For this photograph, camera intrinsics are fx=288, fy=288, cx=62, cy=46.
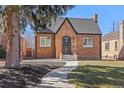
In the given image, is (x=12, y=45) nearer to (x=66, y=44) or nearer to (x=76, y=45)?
(x=66, y=44)

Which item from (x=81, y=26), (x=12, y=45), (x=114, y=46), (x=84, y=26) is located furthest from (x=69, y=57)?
(x=12, y=45)

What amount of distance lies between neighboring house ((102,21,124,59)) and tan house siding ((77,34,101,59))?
278cm

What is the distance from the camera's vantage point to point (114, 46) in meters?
34.2

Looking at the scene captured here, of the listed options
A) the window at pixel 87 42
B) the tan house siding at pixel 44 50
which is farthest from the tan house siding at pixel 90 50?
the tan house siding at pixel 44 50

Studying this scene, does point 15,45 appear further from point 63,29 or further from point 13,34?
point 63,29

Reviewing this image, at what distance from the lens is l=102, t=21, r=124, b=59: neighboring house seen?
104 feet

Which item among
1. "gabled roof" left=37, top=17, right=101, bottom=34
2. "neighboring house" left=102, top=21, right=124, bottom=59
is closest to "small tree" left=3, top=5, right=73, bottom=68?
"gabled roof" left=37, top=17, right=101, bottom=34

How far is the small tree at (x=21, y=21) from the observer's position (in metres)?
13.1

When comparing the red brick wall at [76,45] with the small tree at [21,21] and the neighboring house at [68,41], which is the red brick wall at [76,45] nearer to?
the neighboring house at [68,41]

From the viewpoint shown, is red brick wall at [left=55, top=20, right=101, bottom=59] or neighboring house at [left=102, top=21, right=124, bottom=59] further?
neighboring house at [left=102, top=21, right=124, bottom=59]

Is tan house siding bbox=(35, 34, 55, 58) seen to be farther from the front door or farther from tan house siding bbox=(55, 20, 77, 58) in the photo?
the front door

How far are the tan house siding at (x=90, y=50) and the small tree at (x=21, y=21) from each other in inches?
540

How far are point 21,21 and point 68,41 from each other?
48.2 ft

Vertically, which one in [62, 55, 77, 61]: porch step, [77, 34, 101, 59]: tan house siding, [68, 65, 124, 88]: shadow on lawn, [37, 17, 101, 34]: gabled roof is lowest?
[68, 65, 124, 88]: shadow on lawn
